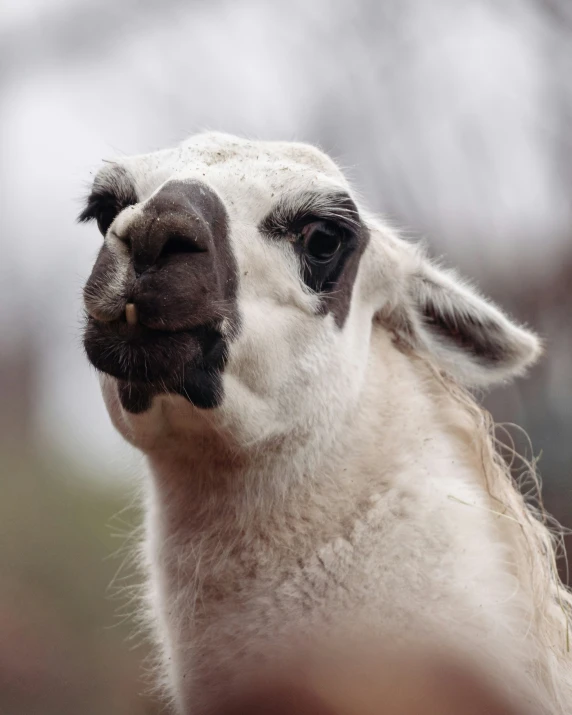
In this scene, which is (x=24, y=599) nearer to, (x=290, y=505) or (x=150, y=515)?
(x=150, y=515)

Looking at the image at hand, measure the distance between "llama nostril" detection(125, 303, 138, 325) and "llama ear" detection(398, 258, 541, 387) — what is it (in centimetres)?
162

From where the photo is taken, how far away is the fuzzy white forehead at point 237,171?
2836mm

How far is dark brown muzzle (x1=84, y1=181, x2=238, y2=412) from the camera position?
2.35m

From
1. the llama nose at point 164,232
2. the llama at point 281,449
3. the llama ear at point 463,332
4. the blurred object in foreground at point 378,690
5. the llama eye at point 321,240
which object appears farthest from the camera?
the llama ear at point 463,332

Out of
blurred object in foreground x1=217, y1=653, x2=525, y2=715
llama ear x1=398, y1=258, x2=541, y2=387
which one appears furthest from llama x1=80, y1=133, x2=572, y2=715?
llama ear x1=398, y1=258, x2=541, y2=387

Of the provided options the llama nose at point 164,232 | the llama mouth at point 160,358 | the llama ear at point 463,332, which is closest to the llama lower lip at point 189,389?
the llama mouth at point 160,358

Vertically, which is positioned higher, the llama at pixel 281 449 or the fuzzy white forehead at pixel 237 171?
the fuzzy white forehead at pixel 237 171

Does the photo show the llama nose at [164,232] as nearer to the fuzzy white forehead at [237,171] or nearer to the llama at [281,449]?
the llama at [281,449]

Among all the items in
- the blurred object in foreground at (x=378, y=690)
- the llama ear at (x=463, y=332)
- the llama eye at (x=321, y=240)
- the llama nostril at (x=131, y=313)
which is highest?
the llama eye at (x=321, y=240)

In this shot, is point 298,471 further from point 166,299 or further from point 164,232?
point 164,232

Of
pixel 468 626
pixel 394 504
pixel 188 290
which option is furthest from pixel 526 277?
pixel 188 290

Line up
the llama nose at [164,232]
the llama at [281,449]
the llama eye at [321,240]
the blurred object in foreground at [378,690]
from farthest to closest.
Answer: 1. the llama eye at [321,240]
2. the llama at [281,449]
3. the llama nose at [164,232]
4. the blurred object in foreground at [378,690]

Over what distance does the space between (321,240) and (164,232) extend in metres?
0.83

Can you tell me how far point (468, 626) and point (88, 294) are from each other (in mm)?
1640
